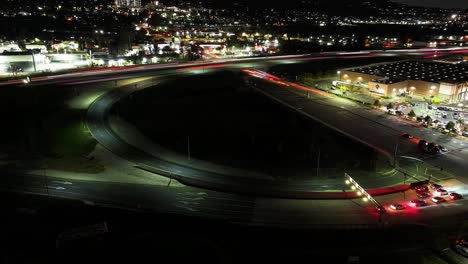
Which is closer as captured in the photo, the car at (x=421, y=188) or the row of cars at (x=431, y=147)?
the car at (x=421, y=188)

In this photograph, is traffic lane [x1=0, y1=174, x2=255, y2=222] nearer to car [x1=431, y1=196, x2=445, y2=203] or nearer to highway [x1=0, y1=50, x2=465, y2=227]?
highway [x1=0, y1=50, x2=465, y2=227]

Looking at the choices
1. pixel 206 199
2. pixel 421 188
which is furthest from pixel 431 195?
pixel 206 199

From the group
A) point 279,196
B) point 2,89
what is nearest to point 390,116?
point 279,196

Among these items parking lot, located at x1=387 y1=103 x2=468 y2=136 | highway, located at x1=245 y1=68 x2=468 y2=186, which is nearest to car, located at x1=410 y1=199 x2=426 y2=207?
highway, located at x1=245 y1=68 x2=468 y2=186

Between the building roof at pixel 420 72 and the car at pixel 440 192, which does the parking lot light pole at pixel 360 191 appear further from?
the building roof at pixel 420 72

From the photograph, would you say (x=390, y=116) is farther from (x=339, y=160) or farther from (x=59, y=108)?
(x=59, y=108)

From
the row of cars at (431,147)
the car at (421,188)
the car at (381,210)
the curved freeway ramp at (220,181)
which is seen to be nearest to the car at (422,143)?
the row of cars at (431,147)

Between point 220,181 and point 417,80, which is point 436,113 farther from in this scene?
point 220,181

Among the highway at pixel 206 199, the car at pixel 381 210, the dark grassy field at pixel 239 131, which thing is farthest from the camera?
the dark grassy field at pixel 239 131
